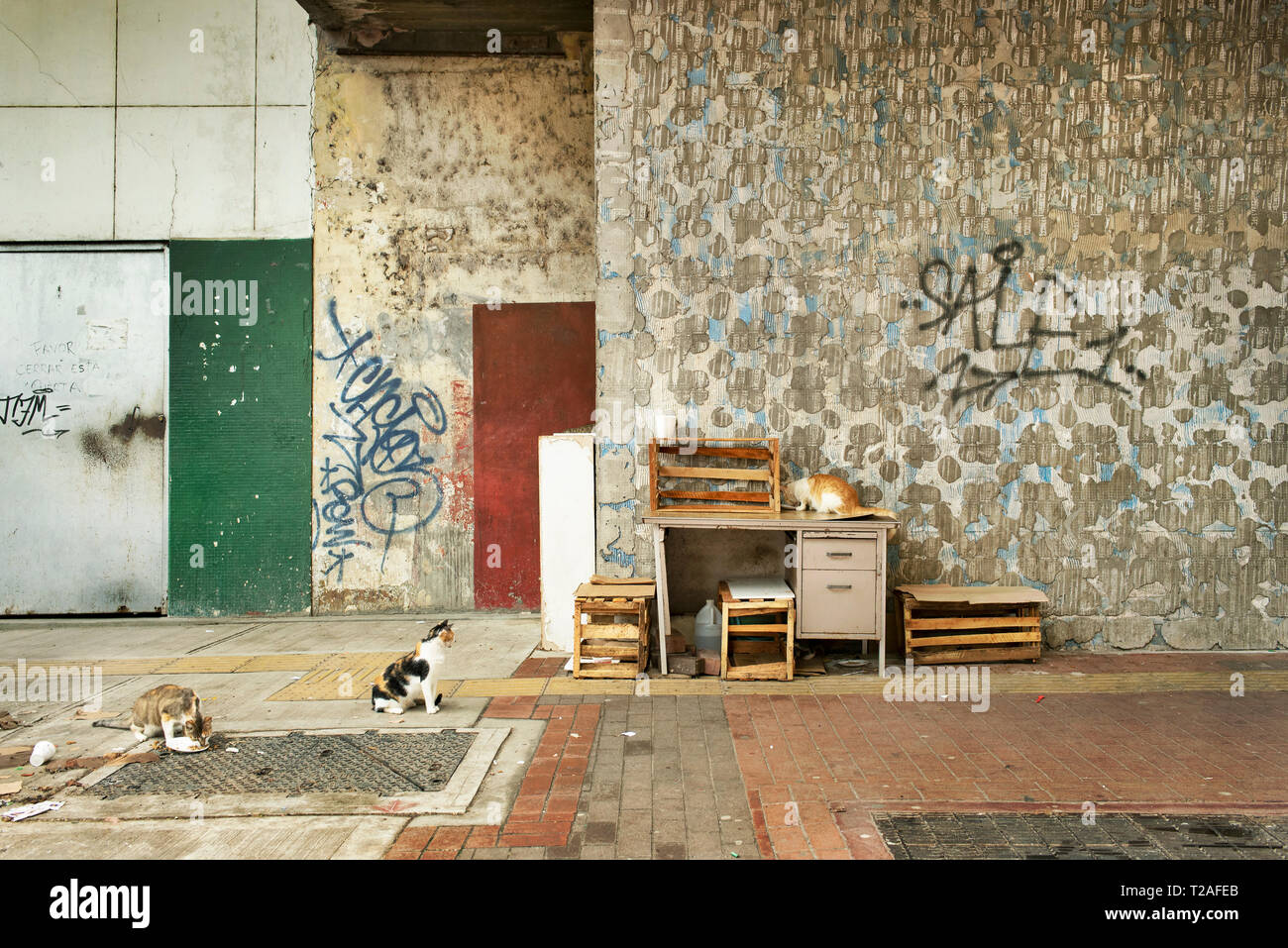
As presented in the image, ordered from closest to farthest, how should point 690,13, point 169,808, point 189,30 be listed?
point 169,808 < point 690,13 < point 189,30

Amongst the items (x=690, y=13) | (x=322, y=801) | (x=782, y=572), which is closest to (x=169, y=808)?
(x=322, y=801)

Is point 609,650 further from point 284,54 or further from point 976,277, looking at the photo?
point 284,54

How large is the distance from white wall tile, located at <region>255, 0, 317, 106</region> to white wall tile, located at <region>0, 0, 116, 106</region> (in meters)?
1.36

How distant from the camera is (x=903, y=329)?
6.52 meters

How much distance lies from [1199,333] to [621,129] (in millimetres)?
4543

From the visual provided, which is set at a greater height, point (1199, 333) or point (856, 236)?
point (856, 236)

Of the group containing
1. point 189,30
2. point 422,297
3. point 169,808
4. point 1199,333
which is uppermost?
point 189,30

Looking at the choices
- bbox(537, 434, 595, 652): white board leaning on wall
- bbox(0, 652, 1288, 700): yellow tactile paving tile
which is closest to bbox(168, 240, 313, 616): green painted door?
bbox(0, 652, 1288, 700): yellow tactile paving tile

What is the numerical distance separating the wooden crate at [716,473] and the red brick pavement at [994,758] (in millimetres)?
1546

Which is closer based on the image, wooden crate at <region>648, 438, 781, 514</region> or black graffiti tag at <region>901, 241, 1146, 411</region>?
wooden crate at <region>648, 438, 781, 514</region>

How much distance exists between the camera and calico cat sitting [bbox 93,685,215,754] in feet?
14.4

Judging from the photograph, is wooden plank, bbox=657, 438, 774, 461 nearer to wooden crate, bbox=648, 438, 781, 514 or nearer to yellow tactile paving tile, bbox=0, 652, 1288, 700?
wooden crate, bbox=648, 438, 781, 514

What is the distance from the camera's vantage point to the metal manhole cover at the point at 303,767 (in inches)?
153

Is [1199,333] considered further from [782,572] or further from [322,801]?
[322,801]
